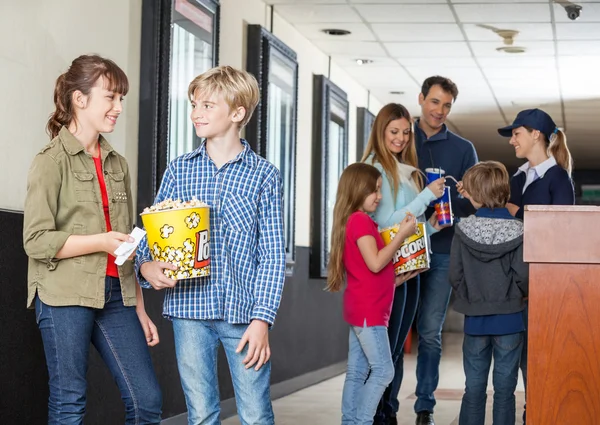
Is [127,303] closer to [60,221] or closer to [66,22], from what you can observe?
[60,221]

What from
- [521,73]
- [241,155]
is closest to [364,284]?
[241,155]

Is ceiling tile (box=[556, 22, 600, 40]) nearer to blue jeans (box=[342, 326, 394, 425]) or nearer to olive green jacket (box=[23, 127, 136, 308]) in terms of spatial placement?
blue jeans (box=[342, 326, 394, 425])

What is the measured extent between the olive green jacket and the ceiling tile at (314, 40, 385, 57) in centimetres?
499

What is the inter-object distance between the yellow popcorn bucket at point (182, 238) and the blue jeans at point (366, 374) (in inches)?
67.2

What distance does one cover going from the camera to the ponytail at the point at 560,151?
4.19 metres

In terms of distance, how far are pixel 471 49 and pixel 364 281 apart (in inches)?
162

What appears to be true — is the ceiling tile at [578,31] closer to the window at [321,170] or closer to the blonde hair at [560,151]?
the window at [321,170]

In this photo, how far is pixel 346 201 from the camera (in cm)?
411

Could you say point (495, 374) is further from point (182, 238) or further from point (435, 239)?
point (182, 238)

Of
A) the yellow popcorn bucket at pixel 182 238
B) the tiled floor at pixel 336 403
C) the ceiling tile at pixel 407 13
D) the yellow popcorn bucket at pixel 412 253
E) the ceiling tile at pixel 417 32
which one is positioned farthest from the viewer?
the ceiling tile at pixel 417 32

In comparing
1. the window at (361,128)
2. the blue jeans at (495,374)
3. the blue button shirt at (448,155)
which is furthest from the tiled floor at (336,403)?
the window at (361,128)

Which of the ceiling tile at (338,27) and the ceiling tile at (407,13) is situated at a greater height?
the ceiling tile at (338,27)

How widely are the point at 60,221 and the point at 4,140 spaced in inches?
30.3

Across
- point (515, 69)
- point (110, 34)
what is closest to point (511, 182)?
point (110, 34)
